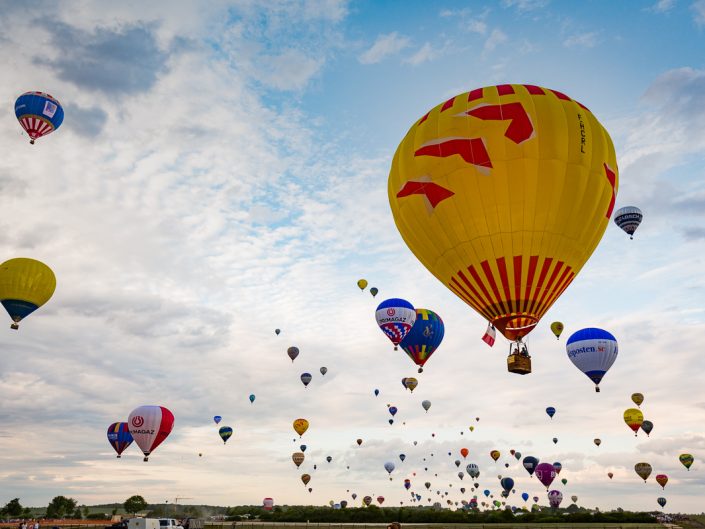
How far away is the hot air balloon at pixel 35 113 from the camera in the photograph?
41.5 m

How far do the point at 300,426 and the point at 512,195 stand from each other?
2037 inches

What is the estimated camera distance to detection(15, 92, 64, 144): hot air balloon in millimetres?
41469

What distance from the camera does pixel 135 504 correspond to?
141250 millimetres

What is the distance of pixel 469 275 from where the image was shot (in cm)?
2264

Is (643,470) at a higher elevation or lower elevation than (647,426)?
lower

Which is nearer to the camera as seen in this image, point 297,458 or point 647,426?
point 647,426

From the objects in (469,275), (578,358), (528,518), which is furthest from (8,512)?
(469,275)

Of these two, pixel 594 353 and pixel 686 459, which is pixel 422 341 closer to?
pixel 594 353

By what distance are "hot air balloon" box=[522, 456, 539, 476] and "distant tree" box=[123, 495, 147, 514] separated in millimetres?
100371

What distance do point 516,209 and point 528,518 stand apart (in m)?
63.8

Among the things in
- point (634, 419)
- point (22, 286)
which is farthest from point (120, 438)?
point (634, 419)

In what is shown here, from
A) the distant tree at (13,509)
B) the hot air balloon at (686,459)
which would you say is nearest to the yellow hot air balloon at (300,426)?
the hot air balloon at (686,459)

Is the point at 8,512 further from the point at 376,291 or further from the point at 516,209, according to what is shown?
the point at 516,209

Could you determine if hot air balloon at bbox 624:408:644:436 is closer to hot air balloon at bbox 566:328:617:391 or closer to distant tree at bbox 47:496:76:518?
hot air balloon at bbox 566:328:617:391
